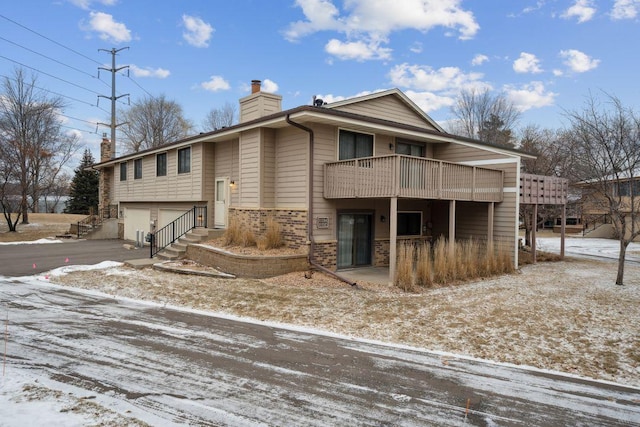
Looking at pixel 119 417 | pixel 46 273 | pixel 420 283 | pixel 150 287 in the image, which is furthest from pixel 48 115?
pixel 119 417

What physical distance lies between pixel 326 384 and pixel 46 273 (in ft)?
34.4

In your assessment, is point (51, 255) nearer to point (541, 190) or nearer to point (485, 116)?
point (541, 190)

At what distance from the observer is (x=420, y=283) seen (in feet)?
33.3

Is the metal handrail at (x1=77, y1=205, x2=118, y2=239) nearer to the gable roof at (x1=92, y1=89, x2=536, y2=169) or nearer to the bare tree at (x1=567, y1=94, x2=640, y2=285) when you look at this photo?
the gable roof at (x1=92, y1=89, x2=536, y2=169)

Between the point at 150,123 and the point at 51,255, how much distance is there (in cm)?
3017

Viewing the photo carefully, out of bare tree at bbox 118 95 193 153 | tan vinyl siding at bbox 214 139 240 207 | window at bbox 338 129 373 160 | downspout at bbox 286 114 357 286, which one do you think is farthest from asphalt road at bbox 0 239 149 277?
bare tree at bbox 118 95 193 153

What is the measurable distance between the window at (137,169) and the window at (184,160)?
4832mm

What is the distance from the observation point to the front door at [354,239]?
1238cm

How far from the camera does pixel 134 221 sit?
847 inches

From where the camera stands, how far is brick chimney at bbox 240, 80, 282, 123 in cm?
1391

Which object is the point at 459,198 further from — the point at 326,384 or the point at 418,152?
the point at 326,384

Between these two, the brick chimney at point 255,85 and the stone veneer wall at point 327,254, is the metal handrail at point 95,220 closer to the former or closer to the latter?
the brick chimney at point 255,85

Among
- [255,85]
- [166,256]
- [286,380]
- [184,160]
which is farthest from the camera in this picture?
[184,160]

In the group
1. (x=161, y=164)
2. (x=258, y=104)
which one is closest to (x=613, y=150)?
(x=258, y=104)
